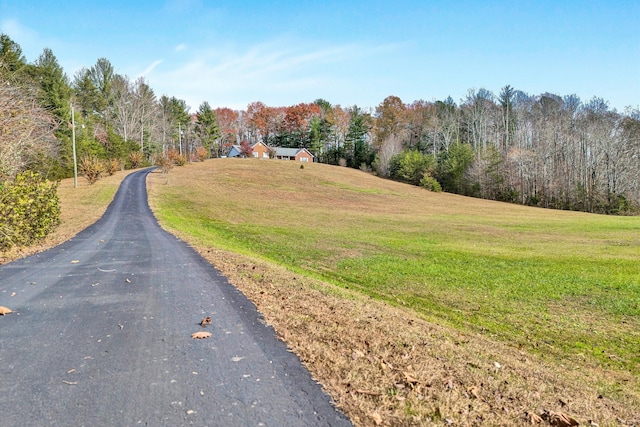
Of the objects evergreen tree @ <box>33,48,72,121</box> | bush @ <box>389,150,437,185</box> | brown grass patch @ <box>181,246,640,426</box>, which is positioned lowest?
brown grass patch @ <box>181,246,640,426</box>

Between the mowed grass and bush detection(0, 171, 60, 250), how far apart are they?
5.36 metres

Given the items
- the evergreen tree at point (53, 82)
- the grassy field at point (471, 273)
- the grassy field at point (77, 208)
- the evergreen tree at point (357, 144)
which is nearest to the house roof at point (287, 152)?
the evergreen tree at point (357, 144)

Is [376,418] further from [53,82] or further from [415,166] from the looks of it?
[415,166]

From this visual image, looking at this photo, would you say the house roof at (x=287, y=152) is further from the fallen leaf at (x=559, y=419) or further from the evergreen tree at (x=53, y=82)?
the fallen leaf at (x=559, y=419)

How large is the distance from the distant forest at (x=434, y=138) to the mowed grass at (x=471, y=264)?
1933 centimetres

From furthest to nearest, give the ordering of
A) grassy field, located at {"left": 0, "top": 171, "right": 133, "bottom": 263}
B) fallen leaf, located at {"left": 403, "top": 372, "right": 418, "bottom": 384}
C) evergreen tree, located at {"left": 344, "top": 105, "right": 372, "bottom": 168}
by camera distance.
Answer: evergreen tree, located at {"left": 344, "top": 105, "right": 372, "bottom": 168}
grassy field, located at {"left": 0, "top": 171, "right": 133, "bottom": 263}
fallen leaf, located at {"left": 403, "top": 372, "right": 418, "bottom": 384}

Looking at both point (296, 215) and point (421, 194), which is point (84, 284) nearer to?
point (296, 215)

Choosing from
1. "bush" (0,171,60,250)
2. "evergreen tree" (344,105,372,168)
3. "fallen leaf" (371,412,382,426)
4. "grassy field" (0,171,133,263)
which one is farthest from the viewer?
"evergreen tree" (344,105,372,168)

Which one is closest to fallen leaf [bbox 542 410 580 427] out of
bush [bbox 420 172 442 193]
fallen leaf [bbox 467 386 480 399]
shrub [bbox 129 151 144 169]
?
fallen leaf [bbox 467 386 480 399]

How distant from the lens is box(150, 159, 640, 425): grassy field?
6676 mm

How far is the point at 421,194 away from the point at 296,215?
98.9ft

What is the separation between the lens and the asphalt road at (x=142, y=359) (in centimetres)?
313

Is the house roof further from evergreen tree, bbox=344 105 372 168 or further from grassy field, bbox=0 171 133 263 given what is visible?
grassy field, bbox=0 171 133 263

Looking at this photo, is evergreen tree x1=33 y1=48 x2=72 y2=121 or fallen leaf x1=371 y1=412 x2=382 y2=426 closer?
fallen leaf x1=371 y1=412 x2=382 y2=426
